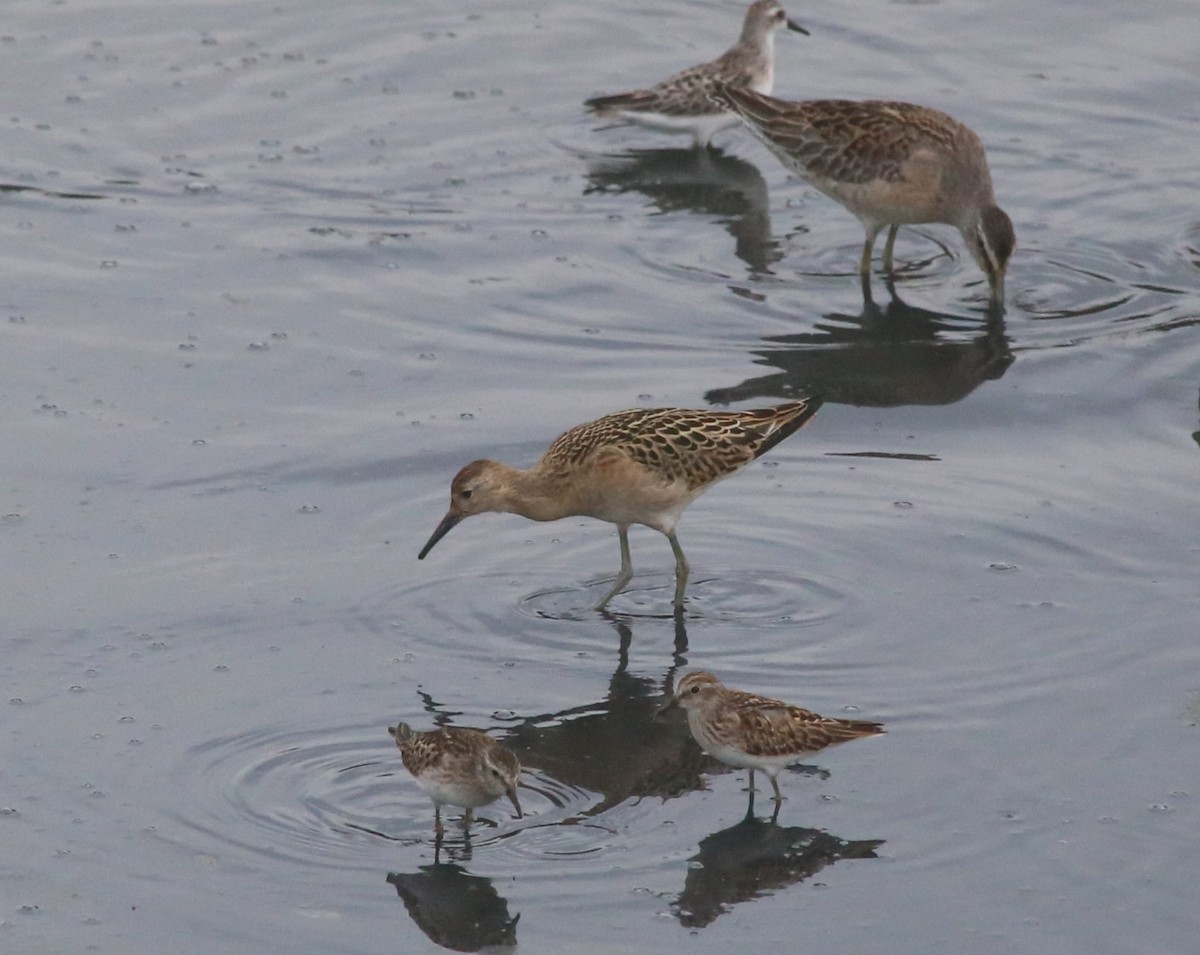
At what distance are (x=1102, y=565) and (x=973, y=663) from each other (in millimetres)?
1329

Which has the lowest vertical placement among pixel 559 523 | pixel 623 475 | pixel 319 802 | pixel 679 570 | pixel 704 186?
pixel 559 523

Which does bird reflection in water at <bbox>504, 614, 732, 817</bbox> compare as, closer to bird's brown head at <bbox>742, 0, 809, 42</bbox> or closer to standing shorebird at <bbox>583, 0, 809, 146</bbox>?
standing shorebird at <bbox>583, 0, 809, 146</bbox>

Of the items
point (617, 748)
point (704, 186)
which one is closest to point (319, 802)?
point (617, 748)

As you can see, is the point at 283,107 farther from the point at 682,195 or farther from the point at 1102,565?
the point at 1102,565

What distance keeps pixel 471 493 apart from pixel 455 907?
2868 mm

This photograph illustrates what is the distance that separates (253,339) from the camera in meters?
13.7

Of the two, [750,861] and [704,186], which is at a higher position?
[704,186]

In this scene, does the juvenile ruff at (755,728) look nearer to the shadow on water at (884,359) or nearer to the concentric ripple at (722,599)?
the concentric ripple at (722,599)

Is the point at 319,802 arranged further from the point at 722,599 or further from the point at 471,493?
the point at 722,599

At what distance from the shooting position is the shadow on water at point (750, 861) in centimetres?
816

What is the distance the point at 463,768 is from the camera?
8211mm

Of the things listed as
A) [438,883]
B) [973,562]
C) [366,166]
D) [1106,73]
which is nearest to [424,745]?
[438,883]

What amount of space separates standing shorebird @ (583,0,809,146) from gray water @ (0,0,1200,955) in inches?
11.0

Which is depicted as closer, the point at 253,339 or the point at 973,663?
the point at 973,663
